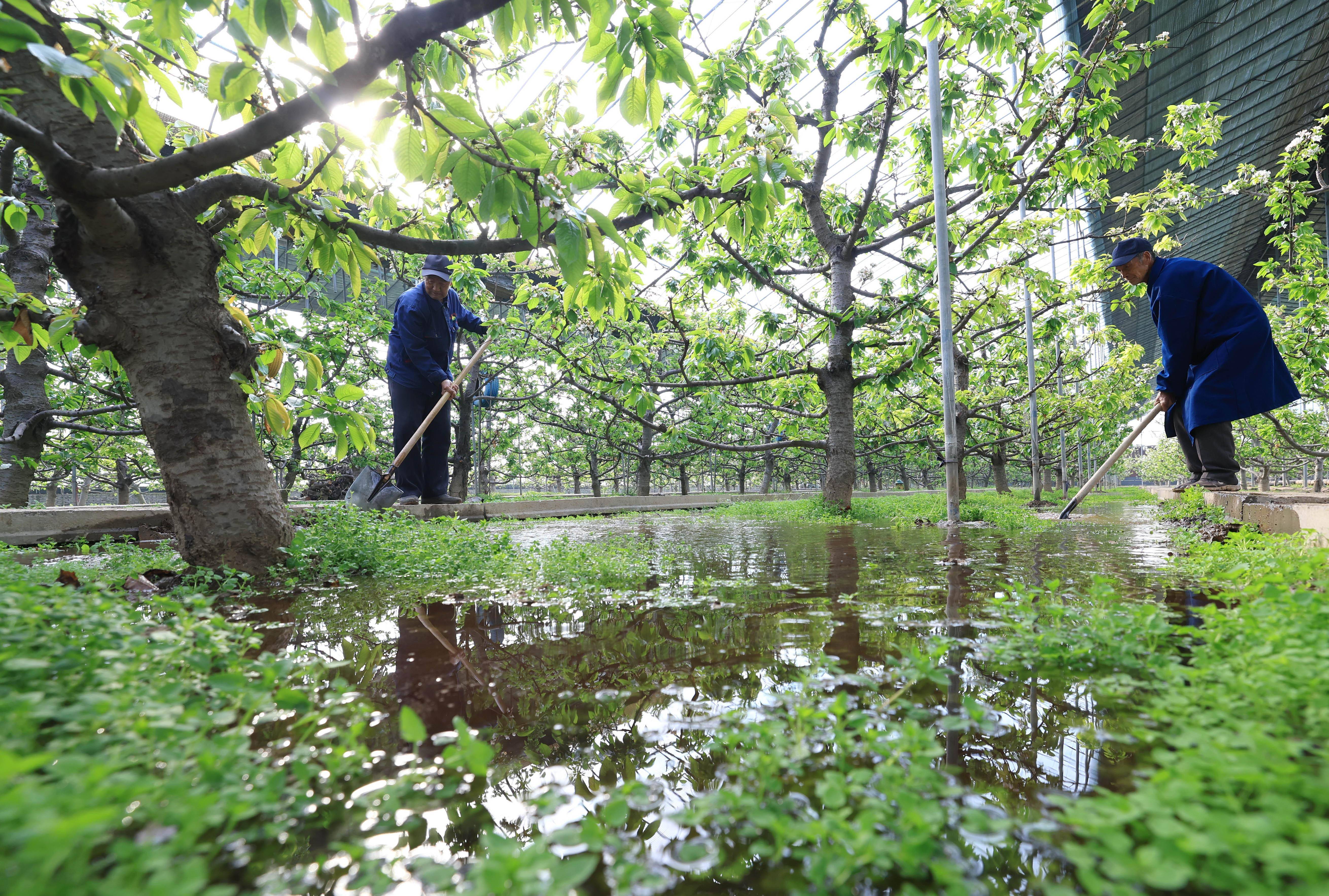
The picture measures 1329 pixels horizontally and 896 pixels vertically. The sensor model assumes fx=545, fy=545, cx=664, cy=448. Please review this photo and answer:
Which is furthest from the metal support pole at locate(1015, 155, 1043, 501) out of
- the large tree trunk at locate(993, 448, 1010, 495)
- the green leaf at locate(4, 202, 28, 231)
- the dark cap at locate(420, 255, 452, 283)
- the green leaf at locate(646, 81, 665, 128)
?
the green leaf at locate(4, 202, 28, 231)

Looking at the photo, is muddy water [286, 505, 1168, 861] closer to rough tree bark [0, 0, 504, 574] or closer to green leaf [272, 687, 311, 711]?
green leaf [272, 687, 311, 711]

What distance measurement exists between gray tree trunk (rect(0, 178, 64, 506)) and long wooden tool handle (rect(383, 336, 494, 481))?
3878mm

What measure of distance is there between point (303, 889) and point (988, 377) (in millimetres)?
12729

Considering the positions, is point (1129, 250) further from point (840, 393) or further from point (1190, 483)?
point (840, 393)

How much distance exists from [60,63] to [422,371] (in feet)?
13.1

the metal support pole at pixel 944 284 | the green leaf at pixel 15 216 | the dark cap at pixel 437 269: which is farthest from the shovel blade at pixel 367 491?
the metal support pole at pixel 944 284

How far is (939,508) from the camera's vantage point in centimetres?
878

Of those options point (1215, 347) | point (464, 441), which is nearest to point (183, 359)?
point (1215, 347)

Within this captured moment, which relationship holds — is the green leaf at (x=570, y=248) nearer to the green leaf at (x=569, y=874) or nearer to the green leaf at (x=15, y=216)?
the green leaf at (x=569, y=874)

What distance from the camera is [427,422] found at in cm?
445

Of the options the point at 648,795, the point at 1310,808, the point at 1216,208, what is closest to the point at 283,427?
the point at 648,795

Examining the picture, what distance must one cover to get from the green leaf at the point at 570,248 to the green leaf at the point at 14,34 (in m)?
1.09

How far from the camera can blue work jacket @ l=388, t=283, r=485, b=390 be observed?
16.1 feet

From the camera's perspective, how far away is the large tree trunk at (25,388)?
5523 mm
